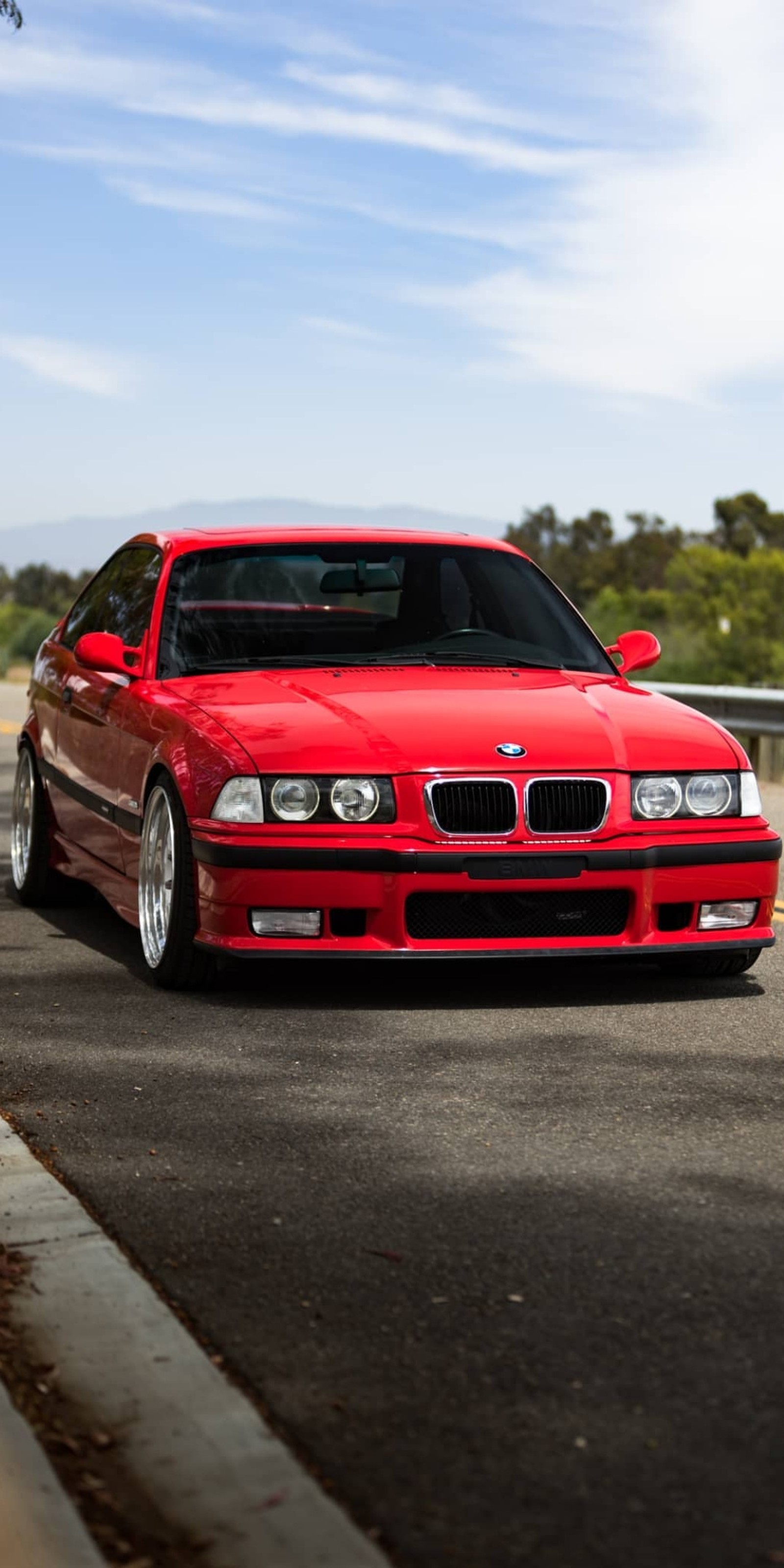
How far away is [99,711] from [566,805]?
2157 mm

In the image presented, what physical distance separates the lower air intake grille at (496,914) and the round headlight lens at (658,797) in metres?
0.27

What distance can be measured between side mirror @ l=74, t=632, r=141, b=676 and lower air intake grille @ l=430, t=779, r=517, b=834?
1.57 m

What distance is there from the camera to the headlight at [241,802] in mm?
6391

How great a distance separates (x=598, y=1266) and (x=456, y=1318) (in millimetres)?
390

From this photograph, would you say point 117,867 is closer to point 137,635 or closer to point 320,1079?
point 137,635

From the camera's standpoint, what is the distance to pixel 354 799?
6371 millimetres

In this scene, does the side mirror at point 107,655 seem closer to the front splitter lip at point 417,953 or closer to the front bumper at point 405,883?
the front bumper at point 405,883

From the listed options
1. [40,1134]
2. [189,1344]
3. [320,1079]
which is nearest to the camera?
[189,1344]

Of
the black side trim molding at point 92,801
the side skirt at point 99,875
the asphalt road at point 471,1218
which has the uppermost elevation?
the black side trim molding at point 92,801

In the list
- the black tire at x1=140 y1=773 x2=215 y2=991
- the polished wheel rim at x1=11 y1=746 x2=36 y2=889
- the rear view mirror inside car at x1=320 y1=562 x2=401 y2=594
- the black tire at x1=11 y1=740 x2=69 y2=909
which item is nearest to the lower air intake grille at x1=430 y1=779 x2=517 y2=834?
the black tire at x1=140 y1=773 x2=215 y2=991

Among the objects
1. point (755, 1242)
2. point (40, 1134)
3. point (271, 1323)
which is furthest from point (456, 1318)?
point (40, 1134)

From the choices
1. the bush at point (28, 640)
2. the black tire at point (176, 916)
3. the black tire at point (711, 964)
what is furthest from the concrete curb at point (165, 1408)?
the bush at point (28, 640)

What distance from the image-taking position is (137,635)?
7.87m

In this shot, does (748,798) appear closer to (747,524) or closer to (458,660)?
(458,660)
